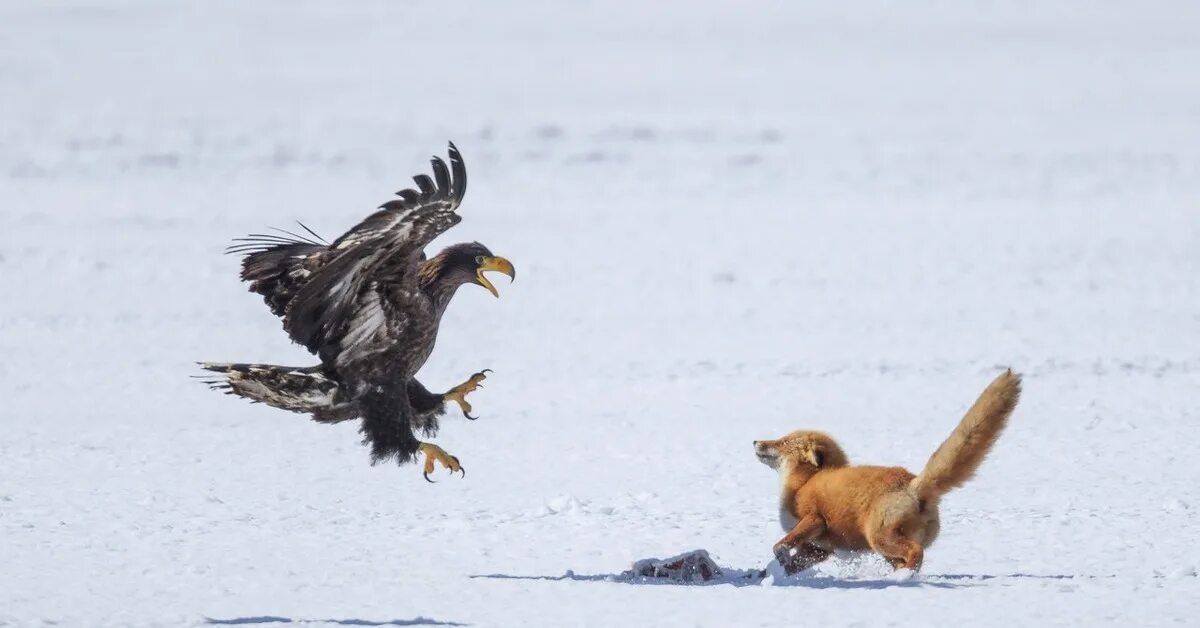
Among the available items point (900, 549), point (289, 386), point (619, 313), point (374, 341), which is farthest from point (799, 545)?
point (619, 313)

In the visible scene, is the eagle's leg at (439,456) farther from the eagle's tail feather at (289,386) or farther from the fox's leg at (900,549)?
the fox's leg at (900,549)

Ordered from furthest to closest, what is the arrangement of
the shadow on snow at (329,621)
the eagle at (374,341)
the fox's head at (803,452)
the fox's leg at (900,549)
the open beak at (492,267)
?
the open beak at (492,267) → the eagle at (374,341) → the fox's head at (803,452) → the fox's leg at (900,549) → the shadow on snow at (329,621)

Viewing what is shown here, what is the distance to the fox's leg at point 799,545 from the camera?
569cm

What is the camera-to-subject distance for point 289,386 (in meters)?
6.52

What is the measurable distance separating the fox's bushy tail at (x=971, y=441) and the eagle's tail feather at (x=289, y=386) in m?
2.28

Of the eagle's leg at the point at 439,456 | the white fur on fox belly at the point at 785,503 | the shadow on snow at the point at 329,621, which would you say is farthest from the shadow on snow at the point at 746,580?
the shadow on snow at the point at 329,621

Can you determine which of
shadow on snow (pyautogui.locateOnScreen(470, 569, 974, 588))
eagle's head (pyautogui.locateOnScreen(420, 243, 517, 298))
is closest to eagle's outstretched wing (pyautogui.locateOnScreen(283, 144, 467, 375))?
eagle's head (pyautogui.locateOnScreen(420, 243, 517, 298))

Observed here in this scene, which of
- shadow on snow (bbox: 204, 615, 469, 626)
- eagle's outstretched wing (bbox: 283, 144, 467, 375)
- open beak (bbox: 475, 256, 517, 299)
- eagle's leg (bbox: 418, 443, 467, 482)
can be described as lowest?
shadow on snow (bbox: 204, 615, 469, 626)

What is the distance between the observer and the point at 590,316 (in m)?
12.1

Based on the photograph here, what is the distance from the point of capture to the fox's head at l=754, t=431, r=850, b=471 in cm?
600

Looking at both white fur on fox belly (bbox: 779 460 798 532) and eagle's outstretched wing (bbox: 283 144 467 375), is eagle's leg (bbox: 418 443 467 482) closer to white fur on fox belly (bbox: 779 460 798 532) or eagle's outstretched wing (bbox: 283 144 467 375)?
eagle's outstretched wing (bbox: 283 144 467 375)

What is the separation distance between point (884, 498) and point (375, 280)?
2.02 meters

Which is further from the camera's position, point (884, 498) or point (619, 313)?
point (619, 313)

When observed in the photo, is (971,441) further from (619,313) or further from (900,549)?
(619,313)
